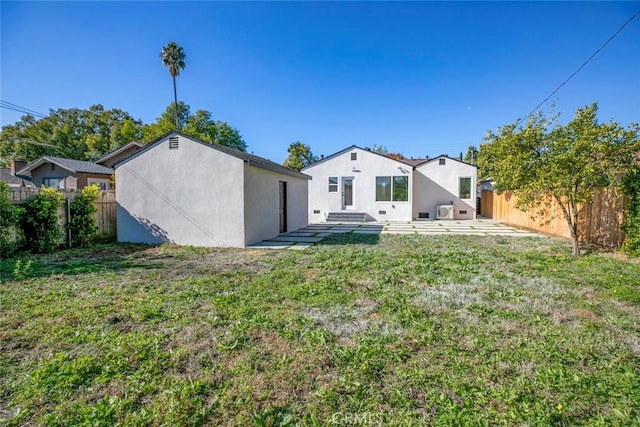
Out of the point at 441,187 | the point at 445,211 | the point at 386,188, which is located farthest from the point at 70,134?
the point at 445,211

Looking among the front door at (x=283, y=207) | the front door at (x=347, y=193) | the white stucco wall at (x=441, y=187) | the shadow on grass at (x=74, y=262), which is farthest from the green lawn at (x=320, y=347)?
the white stucco wall at (x=441, y=187)

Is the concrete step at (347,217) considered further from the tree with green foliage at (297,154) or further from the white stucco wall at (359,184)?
the tree with green foliage at (297,154)

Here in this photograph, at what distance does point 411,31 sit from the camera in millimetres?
10883

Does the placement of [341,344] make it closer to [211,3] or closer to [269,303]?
[269,303]

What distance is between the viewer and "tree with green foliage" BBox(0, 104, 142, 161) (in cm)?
3394

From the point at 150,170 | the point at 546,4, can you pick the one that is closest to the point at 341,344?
the point at 150,170

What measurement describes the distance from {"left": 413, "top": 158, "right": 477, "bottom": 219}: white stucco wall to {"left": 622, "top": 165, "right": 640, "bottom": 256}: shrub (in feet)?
35.8

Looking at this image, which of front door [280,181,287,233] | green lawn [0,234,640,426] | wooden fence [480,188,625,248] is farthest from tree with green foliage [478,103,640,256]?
front door [280,181,287,233]

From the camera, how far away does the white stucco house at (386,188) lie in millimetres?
16969

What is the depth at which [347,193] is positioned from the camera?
698 inches

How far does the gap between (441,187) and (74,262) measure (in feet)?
57.2

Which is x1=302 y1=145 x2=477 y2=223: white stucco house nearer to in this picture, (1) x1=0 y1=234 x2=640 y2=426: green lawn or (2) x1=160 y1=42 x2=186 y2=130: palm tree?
(1) x1=0 y1=234 x2=640 y2=426: green lawn

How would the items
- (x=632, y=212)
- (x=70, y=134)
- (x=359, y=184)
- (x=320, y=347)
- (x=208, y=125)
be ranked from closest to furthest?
(x=320, y=347)
(x=632, y=212)
(x=359, y=184)
(x=208, y=125)
(x=70, y=134)

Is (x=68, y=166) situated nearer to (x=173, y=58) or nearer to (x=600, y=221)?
(x=173, y=58)
